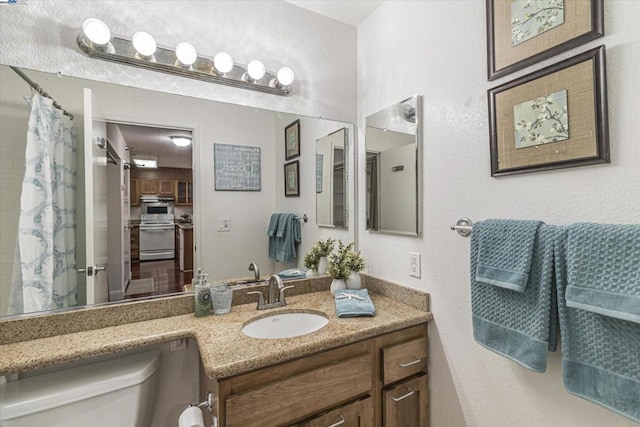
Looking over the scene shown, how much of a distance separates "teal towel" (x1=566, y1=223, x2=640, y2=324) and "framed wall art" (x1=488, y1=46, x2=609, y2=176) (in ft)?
0.77

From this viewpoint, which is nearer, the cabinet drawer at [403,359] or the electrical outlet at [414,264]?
the cabinet drawer at [403,359]

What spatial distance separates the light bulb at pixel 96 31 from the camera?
119 centimetres

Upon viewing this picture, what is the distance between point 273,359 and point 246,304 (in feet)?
1.85

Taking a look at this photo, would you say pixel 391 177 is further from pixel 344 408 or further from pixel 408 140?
pixel 344 408

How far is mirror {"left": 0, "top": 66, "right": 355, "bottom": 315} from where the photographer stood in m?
1.11

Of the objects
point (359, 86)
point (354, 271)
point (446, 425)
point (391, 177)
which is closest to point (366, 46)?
point (359, 86)

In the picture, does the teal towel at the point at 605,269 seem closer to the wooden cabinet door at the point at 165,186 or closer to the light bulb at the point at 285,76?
the light bulb at the point at 285,76

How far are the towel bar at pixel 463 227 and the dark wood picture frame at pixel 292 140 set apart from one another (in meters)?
0.94

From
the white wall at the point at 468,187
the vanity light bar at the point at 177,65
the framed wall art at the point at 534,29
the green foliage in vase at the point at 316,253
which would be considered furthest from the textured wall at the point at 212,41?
the framed wall art at the point at 534,29

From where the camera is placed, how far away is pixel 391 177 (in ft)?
5.35

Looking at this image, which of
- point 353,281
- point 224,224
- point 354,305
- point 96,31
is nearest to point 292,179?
point 224,224

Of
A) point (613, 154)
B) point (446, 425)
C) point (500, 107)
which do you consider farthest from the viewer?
point (446, 425)

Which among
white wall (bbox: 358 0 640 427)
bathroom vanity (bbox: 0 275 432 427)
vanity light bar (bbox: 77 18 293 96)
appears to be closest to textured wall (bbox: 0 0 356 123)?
vanity light bar (bbox: 77 18 293 96)

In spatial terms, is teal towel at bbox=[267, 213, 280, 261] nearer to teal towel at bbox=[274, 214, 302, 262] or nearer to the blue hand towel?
teal towel at bbox=[274, 214, 302, 262]
